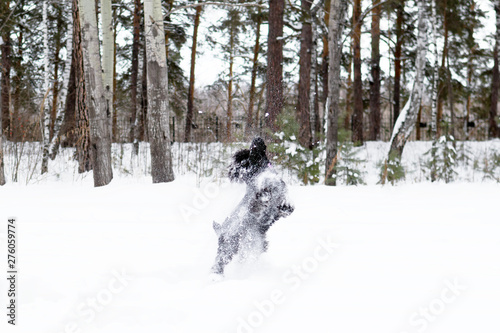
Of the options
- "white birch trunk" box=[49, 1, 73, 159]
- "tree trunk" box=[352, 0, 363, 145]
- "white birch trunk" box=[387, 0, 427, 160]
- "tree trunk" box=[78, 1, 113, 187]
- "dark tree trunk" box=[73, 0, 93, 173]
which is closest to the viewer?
"tree trunk" box=[78, 1, 113, 187]

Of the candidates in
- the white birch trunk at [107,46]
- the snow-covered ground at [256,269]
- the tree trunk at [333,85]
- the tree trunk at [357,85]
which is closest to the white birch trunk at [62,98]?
the white birch trunk at [107,46]

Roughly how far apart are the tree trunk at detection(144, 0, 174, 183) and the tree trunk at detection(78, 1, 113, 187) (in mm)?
701

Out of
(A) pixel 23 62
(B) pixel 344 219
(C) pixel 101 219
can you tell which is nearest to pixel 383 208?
(B) pixel 344 219

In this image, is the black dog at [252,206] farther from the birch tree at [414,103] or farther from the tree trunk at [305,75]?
the tree trunk at [305,75]

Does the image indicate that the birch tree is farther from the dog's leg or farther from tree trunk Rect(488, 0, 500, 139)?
tree trunk Rect(488, 0, 500, 139)

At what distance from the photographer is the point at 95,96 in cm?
545

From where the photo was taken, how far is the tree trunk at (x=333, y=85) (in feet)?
21.3

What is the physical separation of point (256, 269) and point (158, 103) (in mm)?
3714

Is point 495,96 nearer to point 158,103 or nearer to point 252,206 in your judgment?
point 158,103

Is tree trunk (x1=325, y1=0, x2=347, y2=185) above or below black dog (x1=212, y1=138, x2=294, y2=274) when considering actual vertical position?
above

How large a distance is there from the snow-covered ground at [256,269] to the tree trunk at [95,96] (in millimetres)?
1065

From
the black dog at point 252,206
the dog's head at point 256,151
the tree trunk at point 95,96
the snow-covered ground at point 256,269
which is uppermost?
the tree trunk at point 95,96

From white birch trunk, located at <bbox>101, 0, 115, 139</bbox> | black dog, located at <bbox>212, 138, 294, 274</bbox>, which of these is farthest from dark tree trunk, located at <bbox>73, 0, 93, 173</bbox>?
black dog, located at <bbox>212, 138, 294, 274</bbox>

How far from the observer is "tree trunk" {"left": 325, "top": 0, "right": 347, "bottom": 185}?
256 inches
